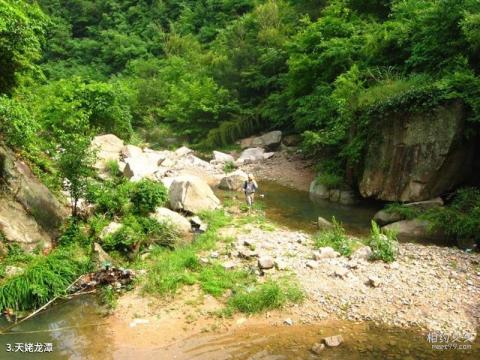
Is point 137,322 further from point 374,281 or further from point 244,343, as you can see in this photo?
point 374,281

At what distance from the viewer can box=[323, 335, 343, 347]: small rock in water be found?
24.4ft

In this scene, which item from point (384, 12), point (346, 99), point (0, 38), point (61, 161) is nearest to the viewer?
point (0, 38)

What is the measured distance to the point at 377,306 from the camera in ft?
28.0

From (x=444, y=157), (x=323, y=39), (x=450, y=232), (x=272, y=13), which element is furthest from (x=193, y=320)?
(x=272, y=13)

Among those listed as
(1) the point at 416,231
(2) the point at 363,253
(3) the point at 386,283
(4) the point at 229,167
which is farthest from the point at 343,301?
(4) the point at 229,167

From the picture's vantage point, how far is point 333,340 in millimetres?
7500

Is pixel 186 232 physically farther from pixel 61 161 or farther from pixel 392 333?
pixel 392 333

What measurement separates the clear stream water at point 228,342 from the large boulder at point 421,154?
7046mm

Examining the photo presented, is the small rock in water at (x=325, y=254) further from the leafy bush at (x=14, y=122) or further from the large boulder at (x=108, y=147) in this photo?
the large boulder at (x=108, y=147)

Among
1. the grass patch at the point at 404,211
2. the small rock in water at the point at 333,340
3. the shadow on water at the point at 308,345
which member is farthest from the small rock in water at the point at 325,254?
the grass patch at the point at 404,211

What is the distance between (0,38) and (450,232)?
43.5 feet

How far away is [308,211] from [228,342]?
28.4 ft

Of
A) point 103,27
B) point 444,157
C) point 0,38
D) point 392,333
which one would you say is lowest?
point 392,333

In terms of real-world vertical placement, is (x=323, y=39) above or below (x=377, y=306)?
above
